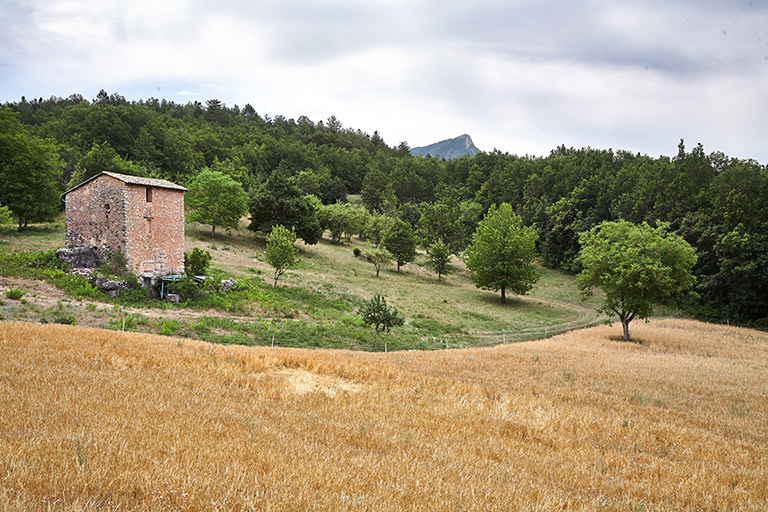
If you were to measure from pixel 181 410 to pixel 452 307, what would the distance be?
38.7 metres

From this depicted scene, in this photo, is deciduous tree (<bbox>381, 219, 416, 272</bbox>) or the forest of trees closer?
the forest of trees

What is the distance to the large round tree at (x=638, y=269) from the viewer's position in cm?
3077

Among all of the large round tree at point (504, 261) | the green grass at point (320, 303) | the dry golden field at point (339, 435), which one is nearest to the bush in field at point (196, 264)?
the green grass at point (320, 303)

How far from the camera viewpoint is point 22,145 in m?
44.4

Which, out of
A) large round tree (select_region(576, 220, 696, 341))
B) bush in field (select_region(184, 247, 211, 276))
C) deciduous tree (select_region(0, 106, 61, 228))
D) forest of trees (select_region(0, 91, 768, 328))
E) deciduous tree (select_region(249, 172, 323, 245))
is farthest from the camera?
deciduous tree (select_region(249, 172, 323, 245))

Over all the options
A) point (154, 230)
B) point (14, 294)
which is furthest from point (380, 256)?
point (14, 294)

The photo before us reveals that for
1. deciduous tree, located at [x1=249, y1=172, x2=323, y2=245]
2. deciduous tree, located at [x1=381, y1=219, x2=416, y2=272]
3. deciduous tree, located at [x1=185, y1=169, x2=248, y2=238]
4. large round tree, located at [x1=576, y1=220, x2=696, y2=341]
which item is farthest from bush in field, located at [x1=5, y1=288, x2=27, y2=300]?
deciduous tree, located at [x1=381, y1=219, x2=416, y2=272]

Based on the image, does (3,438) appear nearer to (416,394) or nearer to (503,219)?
(416,394)

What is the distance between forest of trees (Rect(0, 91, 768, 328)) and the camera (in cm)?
5184

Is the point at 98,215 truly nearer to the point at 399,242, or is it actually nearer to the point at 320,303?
the point at 320,303

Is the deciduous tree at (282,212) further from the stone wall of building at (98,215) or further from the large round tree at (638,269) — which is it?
the large round tree at (638,269)

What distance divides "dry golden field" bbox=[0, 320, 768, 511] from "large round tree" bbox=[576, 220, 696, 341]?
54.2ft

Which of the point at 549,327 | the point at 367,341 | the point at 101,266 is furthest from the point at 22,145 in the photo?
the point at 549,327

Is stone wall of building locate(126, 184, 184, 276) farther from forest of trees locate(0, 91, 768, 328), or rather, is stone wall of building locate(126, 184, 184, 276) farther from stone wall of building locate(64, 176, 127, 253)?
forest of trees locate(0, 91, 768, 328)
